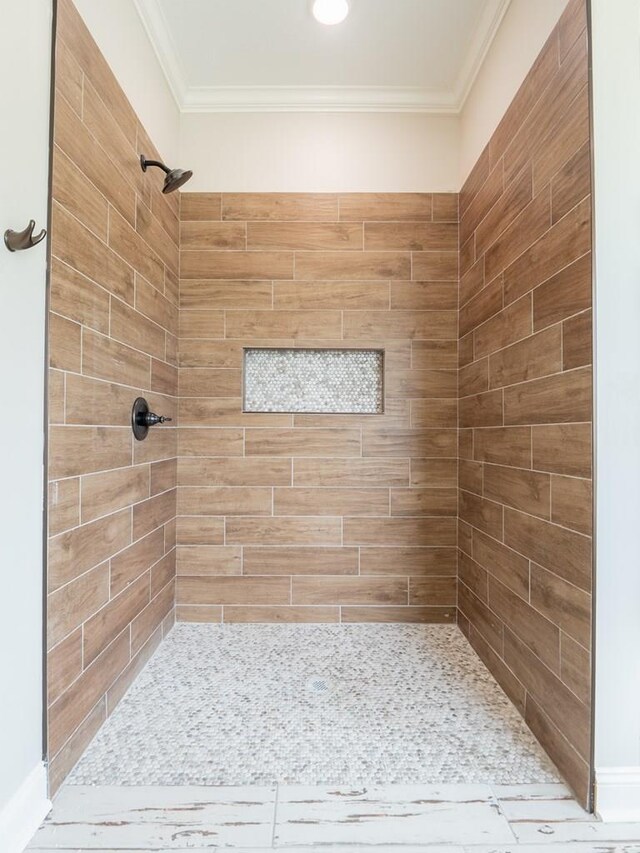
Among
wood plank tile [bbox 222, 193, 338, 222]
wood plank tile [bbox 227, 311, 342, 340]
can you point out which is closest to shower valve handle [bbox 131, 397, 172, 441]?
wood plank tile [bbox 227, 311, 342, 340]

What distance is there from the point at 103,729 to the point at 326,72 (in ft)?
9.17

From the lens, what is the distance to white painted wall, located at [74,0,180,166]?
1.48m

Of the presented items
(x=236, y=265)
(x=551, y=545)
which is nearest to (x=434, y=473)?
(x=551, y=545)

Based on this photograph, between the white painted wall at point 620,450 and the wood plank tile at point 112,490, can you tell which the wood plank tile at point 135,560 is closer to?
the wood plank tile at point 112,490

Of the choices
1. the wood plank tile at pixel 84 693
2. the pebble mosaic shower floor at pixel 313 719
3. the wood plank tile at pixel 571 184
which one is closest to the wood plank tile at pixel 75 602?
the wood plank tile at pixel 84 693

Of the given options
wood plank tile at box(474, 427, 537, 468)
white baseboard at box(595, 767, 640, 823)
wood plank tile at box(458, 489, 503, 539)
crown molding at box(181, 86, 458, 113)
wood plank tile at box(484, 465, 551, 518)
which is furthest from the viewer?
crown molding at box(181, 86, 458, 113)

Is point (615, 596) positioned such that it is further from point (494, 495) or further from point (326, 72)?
point (326, 72)

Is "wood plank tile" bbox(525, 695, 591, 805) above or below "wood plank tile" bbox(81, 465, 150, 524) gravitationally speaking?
below

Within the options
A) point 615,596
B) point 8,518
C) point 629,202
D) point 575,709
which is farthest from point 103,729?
point 629,202

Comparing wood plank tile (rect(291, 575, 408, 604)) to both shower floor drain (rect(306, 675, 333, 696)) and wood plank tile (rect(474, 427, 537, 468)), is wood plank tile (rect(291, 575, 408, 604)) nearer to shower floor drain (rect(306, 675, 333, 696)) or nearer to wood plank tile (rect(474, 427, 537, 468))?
shower floor drain (rect(306, 675, 333, 696))

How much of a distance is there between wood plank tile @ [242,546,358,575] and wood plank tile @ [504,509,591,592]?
2.73ft

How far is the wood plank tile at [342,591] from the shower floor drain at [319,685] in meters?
0.50

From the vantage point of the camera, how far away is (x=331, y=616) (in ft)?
7.39

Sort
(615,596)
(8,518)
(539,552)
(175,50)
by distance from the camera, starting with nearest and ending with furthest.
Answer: (8,518) → (615,596) → (539,552) → (175,50)
